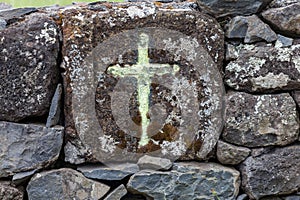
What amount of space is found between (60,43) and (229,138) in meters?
0.99

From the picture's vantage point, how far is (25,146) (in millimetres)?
1949

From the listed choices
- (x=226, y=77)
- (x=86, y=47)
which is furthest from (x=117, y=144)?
(x=226, y=77)

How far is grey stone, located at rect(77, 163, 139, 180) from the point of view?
2.01m

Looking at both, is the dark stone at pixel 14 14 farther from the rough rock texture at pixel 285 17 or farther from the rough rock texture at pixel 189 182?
the rough rock texture at pixel 285 17

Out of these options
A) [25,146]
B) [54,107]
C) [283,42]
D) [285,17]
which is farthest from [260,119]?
[25,146]

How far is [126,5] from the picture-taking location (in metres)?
2.04

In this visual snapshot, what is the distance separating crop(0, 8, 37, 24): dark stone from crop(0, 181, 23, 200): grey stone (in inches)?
31.0

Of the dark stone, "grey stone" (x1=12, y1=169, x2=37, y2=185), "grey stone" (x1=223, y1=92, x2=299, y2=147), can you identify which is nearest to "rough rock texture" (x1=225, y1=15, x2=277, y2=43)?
"grey stone" (x1=223, y1=92, x2=299, y2=147)

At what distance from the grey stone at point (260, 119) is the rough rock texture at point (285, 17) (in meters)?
0.35

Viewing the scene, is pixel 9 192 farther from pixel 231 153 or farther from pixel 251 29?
pixel 251 29

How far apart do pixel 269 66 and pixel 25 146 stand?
1.28 m

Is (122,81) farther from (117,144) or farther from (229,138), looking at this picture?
(229,138)

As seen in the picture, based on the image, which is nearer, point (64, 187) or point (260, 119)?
point (64, 187)

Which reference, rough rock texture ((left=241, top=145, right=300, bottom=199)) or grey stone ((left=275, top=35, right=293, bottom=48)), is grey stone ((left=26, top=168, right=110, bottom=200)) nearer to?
rough rock texture ((left=241, top=145, right=300, bottom=199))
